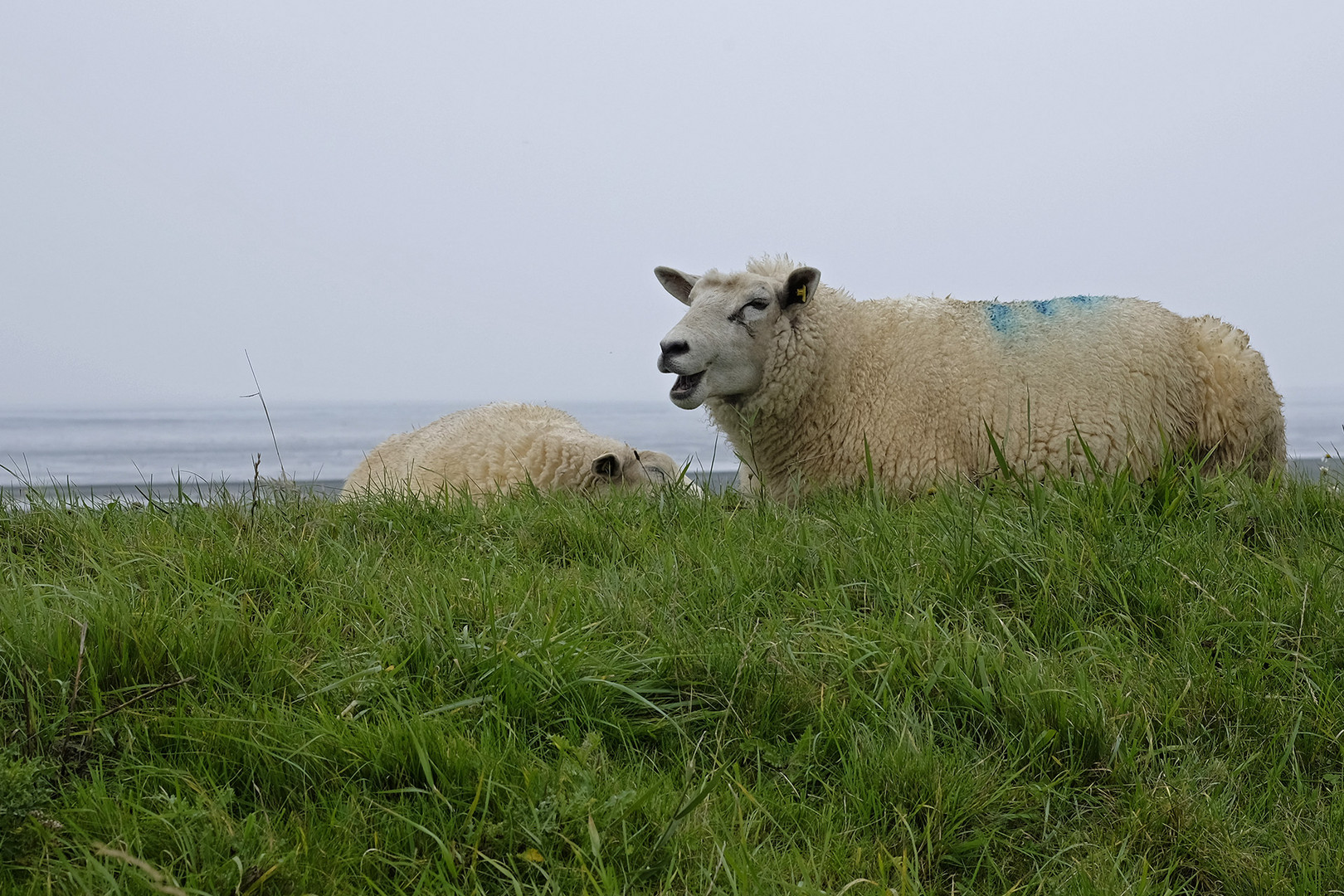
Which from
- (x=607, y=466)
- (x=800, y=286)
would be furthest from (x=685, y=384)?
(x=800, y=286)

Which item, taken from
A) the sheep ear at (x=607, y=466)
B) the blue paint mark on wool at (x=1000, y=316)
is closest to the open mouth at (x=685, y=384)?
→ the sheep ear at (x=607, y=466)

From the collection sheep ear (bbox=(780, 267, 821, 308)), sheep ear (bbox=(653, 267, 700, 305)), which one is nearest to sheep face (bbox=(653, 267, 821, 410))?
sheep ear (bbox=(780, 267, 821, 308))

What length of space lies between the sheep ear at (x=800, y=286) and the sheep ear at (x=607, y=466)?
3.82ft

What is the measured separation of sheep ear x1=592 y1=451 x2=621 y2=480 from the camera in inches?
208

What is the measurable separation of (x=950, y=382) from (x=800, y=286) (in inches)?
34.9

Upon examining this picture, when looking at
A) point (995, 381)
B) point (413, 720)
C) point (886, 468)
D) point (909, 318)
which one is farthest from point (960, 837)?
point (909, 318)

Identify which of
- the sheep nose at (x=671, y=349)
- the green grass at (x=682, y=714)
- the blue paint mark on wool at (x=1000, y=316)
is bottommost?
the green grass at (x=682, y=714)

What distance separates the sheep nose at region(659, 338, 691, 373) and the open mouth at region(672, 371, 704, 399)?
111 mm

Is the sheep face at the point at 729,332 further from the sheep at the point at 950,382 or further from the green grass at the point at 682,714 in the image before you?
the green grass at the point at 682,714

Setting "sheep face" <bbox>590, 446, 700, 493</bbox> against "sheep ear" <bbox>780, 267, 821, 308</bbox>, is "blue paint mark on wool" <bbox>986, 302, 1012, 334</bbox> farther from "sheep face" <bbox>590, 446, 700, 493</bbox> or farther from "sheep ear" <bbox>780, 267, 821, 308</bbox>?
"sheep face" <bbox>590, 446, 700, 493</bbox>

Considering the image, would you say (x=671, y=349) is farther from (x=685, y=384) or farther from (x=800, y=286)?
(x=800, y=286)

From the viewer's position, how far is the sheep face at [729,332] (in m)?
4.83

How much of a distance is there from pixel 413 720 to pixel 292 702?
33cm

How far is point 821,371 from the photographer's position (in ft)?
16.6
